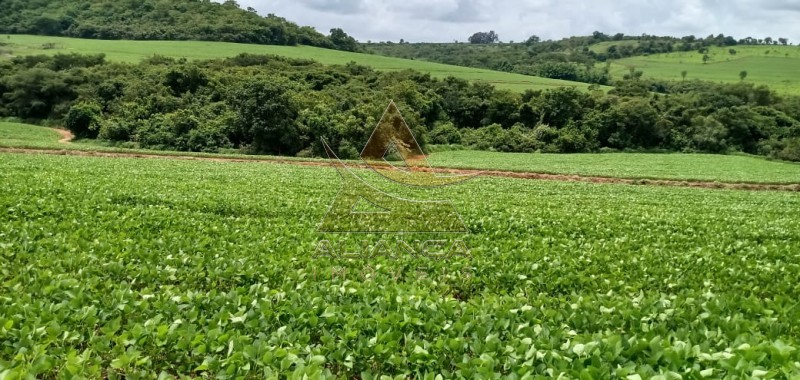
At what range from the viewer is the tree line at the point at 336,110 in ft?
175

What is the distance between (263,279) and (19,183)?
1281cm

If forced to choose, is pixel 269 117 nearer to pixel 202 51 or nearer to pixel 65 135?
pixel 65 135

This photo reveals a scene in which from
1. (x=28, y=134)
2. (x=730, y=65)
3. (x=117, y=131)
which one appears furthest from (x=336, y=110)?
(x=730, y=65)

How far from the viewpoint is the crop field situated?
420 cm

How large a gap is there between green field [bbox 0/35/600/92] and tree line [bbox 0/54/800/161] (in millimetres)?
17986

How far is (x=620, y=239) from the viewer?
12.0m

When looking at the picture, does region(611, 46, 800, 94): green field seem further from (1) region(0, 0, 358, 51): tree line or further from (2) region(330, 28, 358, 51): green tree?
(1) region(0, 0, 358, 51): tree line

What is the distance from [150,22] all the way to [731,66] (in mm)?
160266

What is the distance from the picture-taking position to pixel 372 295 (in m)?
6.21

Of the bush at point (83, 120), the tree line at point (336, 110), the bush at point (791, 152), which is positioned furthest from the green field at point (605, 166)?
the bush at point (791, 152)

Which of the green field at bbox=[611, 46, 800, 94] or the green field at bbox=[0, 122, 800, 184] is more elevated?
the green field at bbox=[611, 46, 800, 94]

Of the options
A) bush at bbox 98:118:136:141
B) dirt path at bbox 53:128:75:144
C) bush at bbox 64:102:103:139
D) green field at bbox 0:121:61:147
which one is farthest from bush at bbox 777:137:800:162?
dirt path at bbox 53:128:75:144

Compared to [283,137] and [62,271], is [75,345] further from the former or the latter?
[283,137]

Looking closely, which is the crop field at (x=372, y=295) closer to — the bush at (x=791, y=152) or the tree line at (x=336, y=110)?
the tree line at (x=336, y=110)
